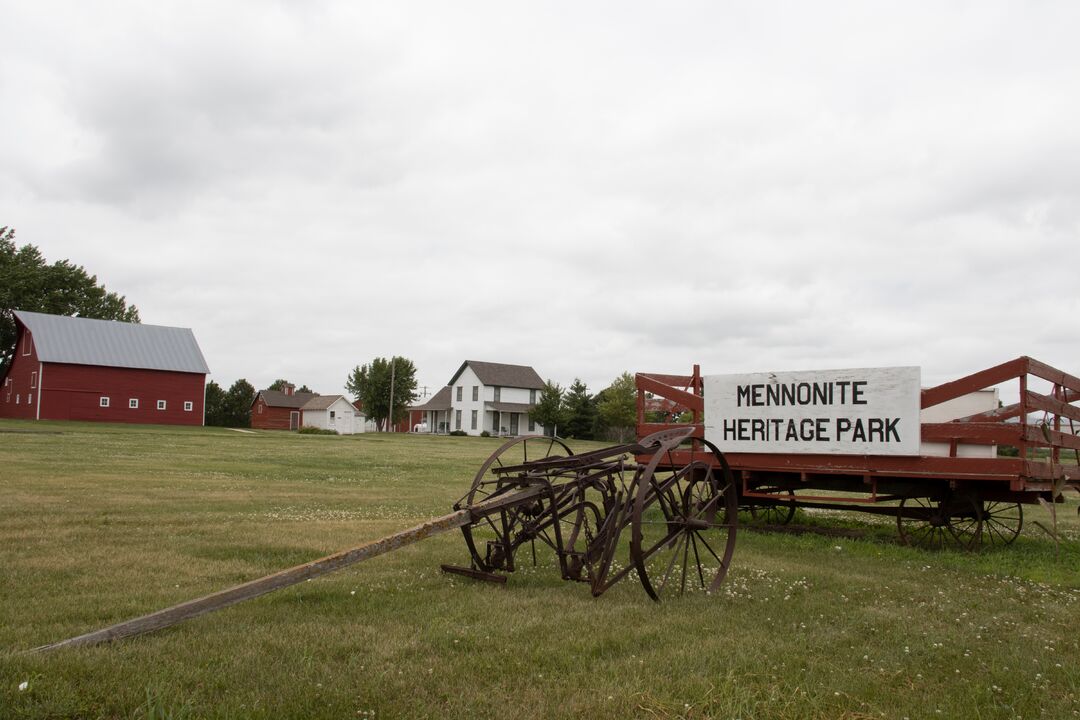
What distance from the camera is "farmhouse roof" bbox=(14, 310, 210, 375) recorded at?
49.8m

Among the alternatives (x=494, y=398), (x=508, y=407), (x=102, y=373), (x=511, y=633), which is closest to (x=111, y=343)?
(x=102, y=373)

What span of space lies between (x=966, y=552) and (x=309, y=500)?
10802 mm

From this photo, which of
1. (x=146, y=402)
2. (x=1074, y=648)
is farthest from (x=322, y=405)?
(x=1074, y=648)

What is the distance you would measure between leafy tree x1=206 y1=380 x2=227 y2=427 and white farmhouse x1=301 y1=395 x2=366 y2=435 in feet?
28.8

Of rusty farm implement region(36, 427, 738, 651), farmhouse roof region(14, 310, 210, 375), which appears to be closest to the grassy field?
rusty farm implement region(36, 427, 738, 651)

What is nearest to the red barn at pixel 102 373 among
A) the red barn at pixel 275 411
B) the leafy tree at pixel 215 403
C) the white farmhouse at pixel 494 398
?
the leafy tree at pixel 215 403

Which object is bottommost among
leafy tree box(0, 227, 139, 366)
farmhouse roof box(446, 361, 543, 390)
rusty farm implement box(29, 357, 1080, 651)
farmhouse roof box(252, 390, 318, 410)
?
rusty farm implement box(29, 357, 1080, 651)

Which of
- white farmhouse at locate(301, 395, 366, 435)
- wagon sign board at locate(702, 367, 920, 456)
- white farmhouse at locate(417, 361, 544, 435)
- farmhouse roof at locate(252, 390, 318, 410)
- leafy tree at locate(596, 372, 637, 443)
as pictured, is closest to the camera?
wagon sign board at locate(702, 367, 920, 456)

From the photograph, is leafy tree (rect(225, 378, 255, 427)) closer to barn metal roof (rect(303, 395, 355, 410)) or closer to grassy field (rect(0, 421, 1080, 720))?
barn metal roof (rect(303, 395, 355, 410))

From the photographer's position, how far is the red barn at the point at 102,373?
4909 centimetres

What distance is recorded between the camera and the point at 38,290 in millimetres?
66625

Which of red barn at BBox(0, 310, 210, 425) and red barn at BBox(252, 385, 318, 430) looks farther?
red barn at BBox(252, 385, 318, 430)

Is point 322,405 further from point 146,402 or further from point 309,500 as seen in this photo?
point 309,500

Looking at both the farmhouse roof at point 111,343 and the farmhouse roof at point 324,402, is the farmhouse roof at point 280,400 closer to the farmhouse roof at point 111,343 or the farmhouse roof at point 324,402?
the farmhouse roof at point 324,402
